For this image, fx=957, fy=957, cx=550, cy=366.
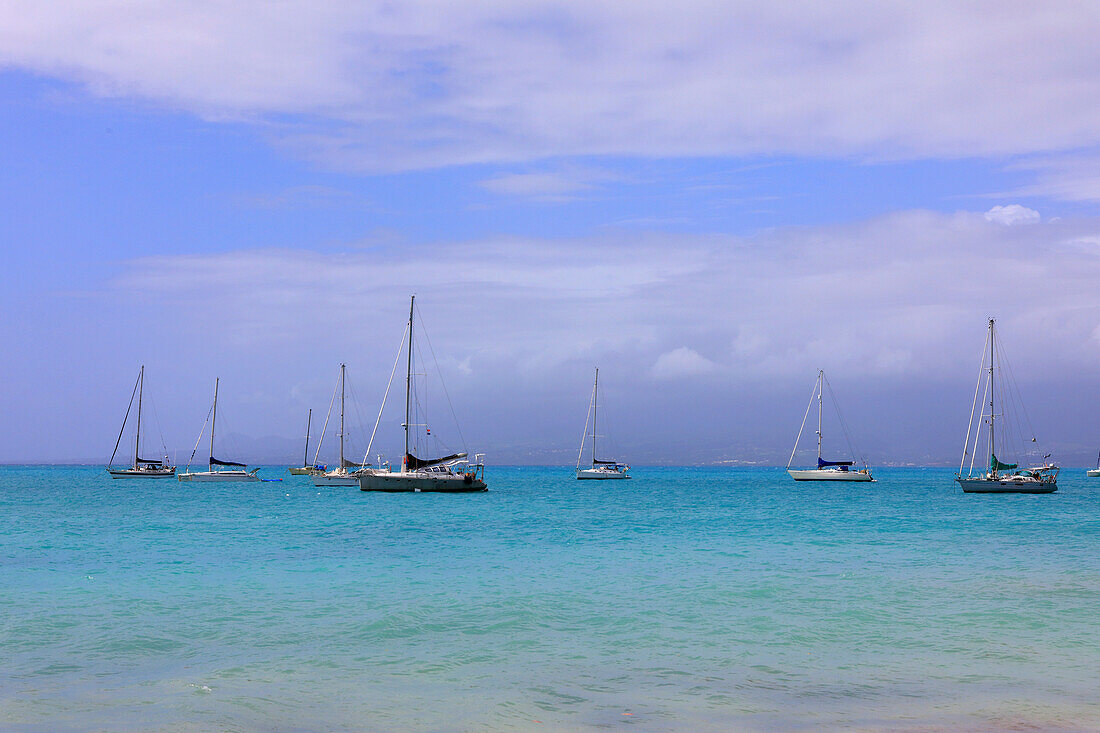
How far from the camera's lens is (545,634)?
1808 centimetres

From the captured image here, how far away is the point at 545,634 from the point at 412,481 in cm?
5881

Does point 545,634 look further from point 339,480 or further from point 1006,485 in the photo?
point 339,480

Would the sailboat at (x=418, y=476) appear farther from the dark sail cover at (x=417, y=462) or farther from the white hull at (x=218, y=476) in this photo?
the white hull at (x=218, y=476)

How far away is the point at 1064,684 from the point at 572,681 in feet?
24.1

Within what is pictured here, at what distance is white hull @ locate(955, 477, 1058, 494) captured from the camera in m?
84.2

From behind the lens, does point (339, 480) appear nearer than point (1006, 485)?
No

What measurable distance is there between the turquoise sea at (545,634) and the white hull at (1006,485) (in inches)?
1909

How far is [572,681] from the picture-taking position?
14328 millimetres

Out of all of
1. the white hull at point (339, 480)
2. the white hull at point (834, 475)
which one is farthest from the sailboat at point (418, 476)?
the white hull at point (834, 475)

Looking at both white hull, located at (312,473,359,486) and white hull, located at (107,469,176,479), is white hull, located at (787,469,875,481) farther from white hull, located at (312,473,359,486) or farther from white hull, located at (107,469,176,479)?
white hull, located at (107,469,176,479)

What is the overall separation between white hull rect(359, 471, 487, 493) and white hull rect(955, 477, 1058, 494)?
45386mm

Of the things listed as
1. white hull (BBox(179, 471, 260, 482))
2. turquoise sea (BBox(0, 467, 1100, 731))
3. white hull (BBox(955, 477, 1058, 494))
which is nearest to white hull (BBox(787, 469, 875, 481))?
white hull (BBox(955, 477, 1058, 494))

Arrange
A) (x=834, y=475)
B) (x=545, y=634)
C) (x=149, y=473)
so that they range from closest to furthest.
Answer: (x=545, y=634)
(x=834, y=475)
(x=149, y=473)

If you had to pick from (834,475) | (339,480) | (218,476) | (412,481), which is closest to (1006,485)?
(834,475)
